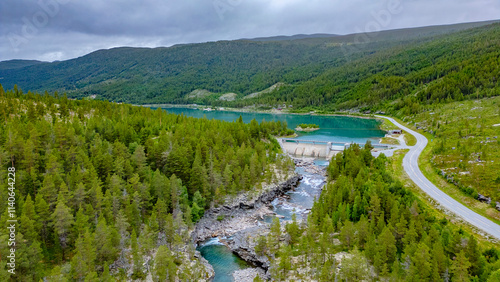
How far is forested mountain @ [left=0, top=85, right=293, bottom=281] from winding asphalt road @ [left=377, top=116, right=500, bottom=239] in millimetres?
34656

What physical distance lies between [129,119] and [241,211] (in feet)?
177

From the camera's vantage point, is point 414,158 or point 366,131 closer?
point 414,158

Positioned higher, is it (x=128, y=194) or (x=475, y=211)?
(x=128, y=194)

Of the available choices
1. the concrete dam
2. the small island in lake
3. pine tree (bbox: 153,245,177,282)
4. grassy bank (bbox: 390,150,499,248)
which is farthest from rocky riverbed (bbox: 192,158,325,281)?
the small island in lake

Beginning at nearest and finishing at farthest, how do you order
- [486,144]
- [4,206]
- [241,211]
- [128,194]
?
[4,206], [128,194], [241,211], [486,144]

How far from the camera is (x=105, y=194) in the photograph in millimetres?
52531

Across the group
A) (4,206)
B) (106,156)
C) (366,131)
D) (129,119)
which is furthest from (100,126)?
(366,131)

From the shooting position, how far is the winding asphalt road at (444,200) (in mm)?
52406

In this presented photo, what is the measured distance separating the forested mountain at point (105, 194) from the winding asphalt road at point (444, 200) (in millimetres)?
34656

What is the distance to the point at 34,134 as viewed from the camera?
204ft

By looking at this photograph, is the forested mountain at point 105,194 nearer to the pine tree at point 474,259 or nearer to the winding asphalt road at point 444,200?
the winding asphalt road at point 444,200

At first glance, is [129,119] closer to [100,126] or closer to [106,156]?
[100,126]

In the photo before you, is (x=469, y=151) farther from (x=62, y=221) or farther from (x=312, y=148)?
(x=62, y=221)

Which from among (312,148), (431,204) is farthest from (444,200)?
(312,148)
